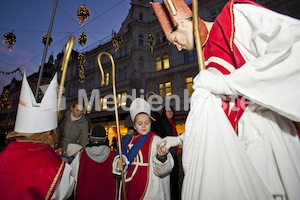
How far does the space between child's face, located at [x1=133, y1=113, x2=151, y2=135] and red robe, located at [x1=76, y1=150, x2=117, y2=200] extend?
1.14 m

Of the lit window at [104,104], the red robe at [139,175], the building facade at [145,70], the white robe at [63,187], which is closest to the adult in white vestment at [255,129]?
the red robe at [139,175]

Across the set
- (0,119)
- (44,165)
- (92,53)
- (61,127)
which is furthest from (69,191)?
(0,119)

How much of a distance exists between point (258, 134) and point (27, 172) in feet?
6.71

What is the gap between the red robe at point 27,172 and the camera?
1386mm

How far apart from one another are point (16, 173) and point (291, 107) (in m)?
2.23

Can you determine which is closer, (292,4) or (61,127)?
(61,127)

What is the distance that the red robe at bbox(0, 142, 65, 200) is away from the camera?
139 cm

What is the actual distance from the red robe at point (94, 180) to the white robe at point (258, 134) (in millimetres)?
2534

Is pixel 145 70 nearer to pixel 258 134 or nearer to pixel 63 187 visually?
pixel 63 187

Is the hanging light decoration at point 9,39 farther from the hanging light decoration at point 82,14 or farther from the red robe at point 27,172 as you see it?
the red robe at point 27,172

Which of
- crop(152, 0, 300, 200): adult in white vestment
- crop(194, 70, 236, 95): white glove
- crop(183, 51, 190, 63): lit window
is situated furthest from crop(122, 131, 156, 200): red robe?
crop(183, 51, 190, 63): lit window

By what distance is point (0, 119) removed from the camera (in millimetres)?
33250

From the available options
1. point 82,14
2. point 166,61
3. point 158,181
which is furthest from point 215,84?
point 166,61

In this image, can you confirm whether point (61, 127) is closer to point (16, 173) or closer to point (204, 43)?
point (16, 173)
